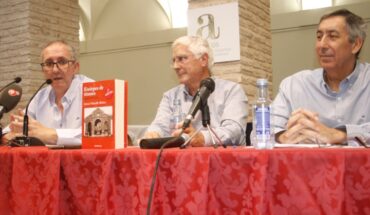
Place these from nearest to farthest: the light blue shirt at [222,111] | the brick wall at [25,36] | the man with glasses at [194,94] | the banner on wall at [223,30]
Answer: the light blue shirt at [222,111], the man with glasses at [194,94], the banner on wall at [223,30], the brick wall at [25,36]

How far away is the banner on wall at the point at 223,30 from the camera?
14.5ft

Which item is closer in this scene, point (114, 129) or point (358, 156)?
point (358, 156)

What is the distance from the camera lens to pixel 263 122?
142 centimetres

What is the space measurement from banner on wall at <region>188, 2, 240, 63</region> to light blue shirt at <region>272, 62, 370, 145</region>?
202 cm

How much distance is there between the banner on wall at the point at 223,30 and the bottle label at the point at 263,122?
3029 millimetres

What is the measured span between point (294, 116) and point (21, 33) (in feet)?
14.9

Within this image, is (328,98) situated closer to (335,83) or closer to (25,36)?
(335,83)

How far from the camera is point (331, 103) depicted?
2301 millimetres

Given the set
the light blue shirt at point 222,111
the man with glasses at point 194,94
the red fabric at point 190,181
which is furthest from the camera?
the man with glasses at point 194,94

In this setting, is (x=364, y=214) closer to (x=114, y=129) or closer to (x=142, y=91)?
(x=114, y=129)

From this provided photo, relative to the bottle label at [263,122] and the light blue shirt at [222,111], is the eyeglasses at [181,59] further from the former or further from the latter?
the bottle label at [263,122]

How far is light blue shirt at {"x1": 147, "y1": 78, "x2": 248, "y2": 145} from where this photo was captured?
235 centimetres

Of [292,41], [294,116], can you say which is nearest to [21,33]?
[294,116]

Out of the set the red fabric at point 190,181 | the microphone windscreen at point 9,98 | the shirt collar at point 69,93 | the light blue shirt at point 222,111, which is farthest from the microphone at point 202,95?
the shirt collar at point 69,93
